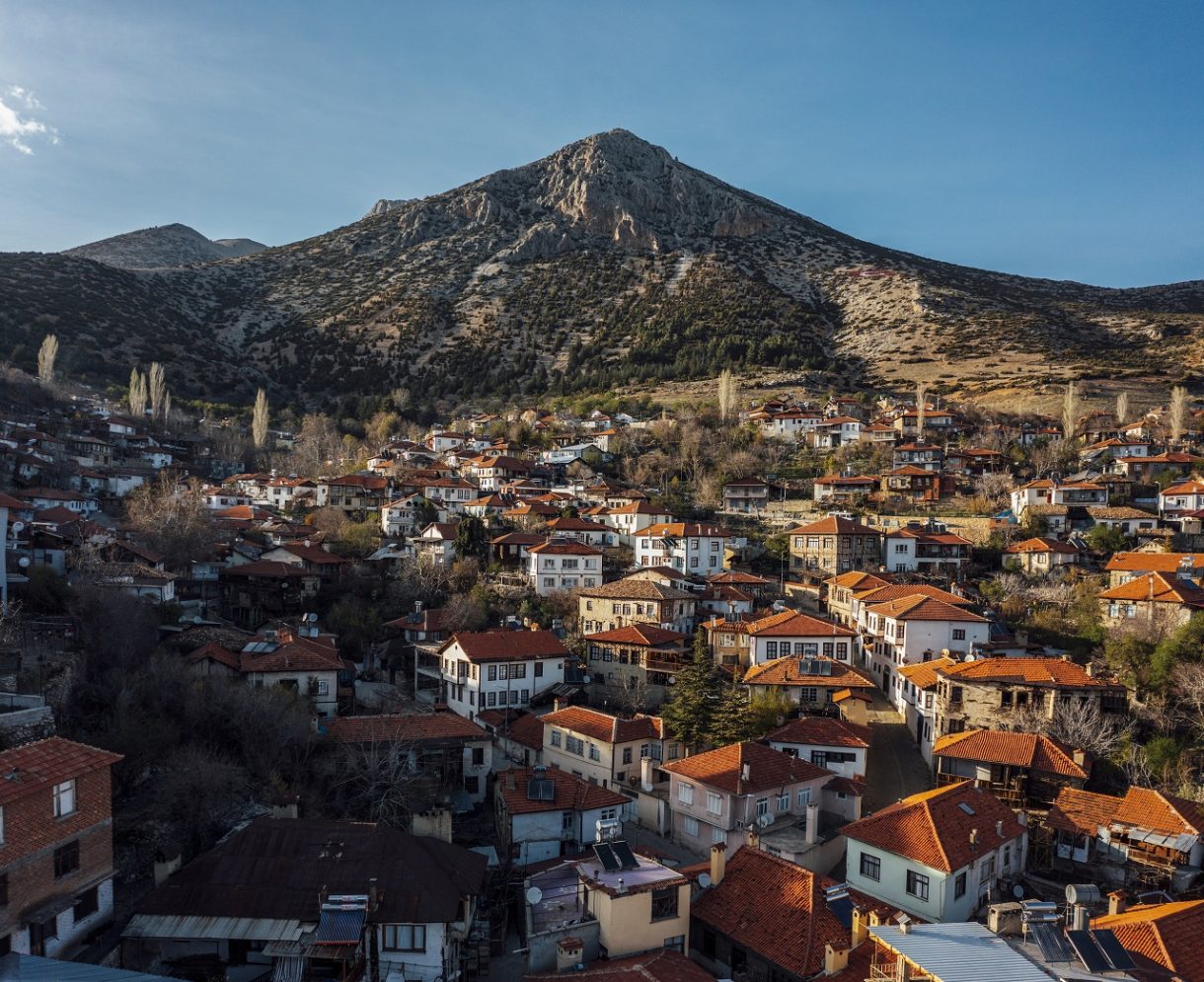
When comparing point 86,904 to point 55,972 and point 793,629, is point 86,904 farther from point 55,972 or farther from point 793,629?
point 793,629

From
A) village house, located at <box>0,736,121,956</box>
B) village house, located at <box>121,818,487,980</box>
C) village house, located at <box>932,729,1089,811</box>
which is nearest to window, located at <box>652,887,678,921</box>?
village house, located at <box>121,818,487,980</box>

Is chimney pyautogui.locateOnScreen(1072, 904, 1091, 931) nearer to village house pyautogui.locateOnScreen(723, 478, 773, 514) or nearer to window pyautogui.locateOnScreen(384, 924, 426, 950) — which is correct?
window pyautogui.locateOnScreen(384, 924, 426, 950)

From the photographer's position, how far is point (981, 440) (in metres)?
63.7

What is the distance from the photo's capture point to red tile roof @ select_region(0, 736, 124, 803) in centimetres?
1470

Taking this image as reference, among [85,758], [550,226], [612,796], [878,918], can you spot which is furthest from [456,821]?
[550,226]

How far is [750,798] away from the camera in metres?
22.6

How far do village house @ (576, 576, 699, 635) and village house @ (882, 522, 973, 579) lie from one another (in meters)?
12.2

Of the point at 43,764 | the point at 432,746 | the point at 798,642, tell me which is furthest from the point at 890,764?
the point at 43,764

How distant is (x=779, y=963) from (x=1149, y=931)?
6.77 metres

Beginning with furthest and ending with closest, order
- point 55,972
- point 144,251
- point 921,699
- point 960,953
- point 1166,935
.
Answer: point 144,251
point 921,699
point 1166,935
point 960,953
point 55,972

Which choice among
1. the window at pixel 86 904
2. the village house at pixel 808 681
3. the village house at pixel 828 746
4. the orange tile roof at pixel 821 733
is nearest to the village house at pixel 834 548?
the village house at pixel 808 681

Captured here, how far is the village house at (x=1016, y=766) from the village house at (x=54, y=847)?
74.5ft

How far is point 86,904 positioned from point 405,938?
6.23 metres

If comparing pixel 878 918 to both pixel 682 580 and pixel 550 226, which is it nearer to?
pixel 682 580
